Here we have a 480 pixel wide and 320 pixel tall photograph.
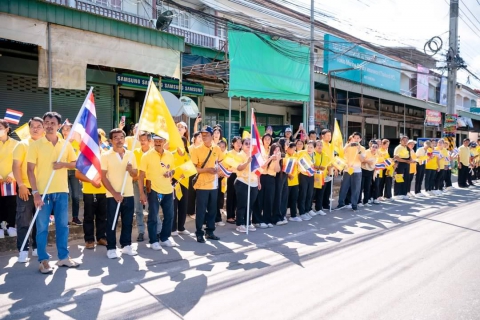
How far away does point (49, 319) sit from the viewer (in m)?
3.86

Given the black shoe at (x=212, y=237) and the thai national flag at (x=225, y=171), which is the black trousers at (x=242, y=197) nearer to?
the thai national flag at (x=225, y=171)

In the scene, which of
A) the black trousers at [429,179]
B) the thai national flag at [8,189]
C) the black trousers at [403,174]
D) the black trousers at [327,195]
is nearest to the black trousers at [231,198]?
the black trousers at [327,195]

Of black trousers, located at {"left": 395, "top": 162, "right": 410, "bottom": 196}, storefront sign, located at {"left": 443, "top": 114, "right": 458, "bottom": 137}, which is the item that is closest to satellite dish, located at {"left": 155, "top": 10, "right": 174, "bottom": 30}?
black trousers, located at {"left": 395, "top": 162, "right": 410, "bottom": 196}

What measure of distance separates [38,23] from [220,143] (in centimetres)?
445

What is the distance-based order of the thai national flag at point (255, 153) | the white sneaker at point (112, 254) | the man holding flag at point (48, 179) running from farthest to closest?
the thai national flag at point (255, 153)
the white sneaker at point (112, 254)
the man holding flag at point (48, 179)

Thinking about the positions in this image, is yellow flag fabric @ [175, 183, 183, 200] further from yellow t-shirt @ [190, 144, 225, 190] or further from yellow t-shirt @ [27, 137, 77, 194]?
yellow t-shirt @ [27, 137, 77, 194]

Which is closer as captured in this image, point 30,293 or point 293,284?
point 30,293

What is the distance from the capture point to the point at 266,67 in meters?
14.6

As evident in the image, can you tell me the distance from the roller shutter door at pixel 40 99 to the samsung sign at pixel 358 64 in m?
9.05

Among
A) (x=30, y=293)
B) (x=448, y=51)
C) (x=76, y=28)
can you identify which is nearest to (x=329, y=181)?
(x=76, y=28)

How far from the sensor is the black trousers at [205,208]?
6.98 m

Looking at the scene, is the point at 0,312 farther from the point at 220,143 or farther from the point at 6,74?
the point at 6,74

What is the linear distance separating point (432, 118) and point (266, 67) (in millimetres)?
18223

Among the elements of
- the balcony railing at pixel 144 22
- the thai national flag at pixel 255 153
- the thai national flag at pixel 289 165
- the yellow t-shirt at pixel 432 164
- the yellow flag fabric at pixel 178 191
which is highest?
the balcony railing at pixel 144 22
